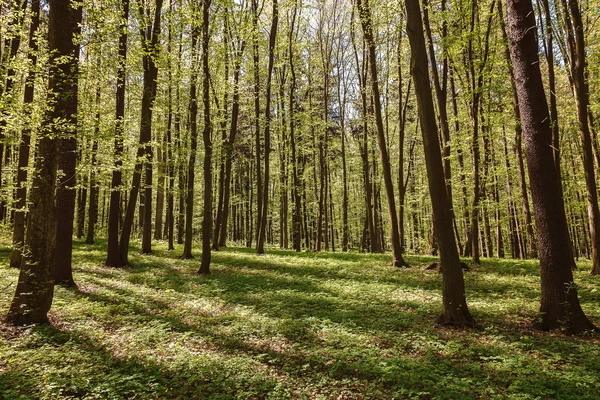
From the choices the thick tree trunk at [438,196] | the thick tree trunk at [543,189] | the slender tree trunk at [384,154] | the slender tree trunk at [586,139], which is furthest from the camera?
the slender tree trunk at [384,154]

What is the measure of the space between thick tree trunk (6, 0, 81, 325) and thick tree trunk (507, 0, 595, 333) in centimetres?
987

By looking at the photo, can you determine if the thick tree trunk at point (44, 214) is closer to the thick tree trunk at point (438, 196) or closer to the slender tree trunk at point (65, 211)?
the slender tree trunk at point (65, 211)

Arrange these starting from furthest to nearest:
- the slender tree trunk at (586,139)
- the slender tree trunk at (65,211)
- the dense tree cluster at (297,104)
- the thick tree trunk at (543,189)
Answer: the slender tree trunk at (586,139) → the slender tree trunk at (65,211) → the dense tree cluster at (297,104) → the thick tree trunk at (543,189)

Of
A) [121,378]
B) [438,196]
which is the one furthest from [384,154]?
[121,378]

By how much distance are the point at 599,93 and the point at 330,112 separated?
2044 centimetres

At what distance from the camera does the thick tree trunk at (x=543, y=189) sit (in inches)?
269

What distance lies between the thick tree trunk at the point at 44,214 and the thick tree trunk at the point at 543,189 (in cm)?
987

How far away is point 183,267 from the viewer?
622 inches

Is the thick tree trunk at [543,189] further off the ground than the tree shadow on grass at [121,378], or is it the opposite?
the thick tree trunk at [543,189]

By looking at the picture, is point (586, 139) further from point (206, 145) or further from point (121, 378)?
point (121, 378)

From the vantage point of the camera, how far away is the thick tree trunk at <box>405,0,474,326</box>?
8.06 metres

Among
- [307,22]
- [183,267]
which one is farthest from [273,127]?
[183,267]

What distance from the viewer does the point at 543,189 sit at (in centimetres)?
702

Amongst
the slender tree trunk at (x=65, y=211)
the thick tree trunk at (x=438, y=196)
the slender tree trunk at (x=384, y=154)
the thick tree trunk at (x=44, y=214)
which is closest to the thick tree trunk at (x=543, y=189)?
the thick tree trunk at (x=438, y=196)
